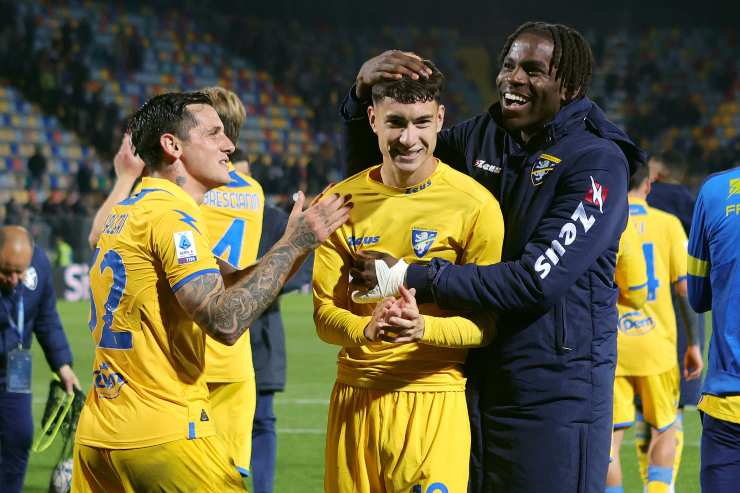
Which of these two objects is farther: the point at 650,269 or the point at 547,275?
the point at 650,269

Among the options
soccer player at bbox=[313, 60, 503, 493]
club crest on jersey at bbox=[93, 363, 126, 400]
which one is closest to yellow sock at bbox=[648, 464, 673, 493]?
soccer player at bbox=[313, 60, 503, 493]

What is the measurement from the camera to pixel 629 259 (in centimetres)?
532

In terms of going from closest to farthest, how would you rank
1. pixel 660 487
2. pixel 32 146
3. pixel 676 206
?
pixel 660 487, pixel 676 206, pixel 32 146

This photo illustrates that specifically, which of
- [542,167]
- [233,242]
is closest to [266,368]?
[233,242]

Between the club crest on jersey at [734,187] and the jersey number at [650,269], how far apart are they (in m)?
2.64

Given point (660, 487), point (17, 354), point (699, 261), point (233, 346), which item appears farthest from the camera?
point (660, 487)

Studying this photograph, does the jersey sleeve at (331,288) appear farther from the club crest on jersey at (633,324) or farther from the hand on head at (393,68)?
the club crest on jersey at (633,324)

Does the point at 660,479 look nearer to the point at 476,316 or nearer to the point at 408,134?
the point at 476,316

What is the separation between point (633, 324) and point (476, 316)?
3.11 meters

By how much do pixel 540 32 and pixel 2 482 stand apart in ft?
12.3

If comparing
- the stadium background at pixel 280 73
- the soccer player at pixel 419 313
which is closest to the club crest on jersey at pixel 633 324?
the soccer player at pixel 419 313

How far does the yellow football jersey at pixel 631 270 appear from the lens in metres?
5.31

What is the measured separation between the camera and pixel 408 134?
3.10m

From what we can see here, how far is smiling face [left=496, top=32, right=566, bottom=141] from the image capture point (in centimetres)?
310
